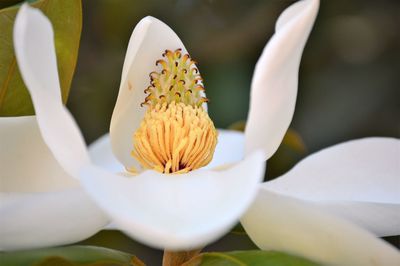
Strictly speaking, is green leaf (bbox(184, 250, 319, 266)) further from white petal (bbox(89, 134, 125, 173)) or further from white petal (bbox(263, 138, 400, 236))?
white petal (bbox(89, 134, 125, 173))

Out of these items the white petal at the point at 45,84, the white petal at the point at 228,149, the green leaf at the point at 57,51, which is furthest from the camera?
the white petal at the point at 228,149

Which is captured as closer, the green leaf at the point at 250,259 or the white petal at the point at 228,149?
the green leaf at the point at 250,259

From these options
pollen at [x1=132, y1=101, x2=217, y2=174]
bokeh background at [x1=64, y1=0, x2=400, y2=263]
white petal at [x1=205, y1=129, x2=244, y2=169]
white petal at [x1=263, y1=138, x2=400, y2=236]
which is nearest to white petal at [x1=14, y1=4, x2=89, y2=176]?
pollen at [x1=132, y1=101, x2=217, y2=174]

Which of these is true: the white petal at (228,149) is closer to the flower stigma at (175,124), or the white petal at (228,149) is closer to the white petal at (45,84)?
the flower stigma at (175,124)

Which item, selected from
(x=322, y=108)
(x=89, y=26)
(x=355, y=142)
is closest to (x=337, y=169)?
(x=355, y=142)

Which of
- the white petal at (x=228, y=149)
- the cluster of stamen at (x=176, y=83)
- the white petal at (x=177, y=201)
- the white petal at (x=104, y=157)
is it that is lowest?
the white petal at (x=104, y=157)

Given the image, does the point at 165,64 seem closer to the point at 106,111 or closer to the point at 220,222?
the point at 220,222

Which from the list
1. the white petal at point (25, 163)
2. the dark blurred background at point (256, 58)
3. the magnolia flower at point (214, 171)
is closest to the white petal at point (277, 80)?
the magnolia flower at point (214, 171)
